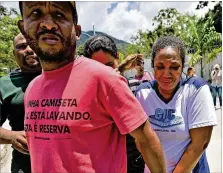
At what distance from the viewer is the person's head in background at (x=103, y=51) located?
247 cm

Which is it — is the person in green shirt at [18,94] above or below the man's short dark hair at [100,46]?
below

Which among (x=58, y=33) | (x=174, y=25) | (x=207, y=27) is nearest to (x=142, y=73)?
(x=58, y=33)

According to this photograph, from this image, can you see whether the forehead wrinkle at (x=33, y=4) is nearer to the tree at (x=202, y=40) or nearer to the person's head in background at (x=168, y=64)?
the person's head in background at (x=168, y=64)

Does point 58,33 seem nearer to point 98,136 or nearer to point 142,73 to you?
point 98,136

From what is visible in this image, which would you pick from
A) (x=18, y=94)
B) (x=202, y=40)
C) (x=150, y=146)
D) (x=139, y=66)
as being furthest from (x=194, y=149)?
(x=202, y=40)

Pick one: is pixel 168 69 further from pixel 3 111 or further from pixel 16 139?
pixel 3 111

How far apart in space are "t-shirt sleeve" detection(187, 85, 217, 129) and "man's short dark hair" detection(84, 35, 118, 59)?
83 centimetres

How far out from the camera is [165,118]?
6.17ft

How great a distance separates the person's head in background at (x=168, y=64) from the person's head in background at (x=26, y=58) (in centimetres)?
97

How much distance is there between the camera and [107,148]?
128 centimetres

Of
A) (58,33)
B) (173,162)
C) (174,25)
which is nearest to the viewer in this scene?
(58,33)

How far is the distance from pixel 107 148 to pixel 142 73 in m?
2.28

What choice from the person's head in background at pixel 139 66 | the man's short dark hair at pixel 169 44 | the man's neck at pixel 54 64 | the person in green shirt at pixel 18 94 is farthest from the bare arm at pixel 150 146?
the person's head in background at pixel 139 66

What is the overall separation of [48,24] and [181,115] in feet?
2.89
